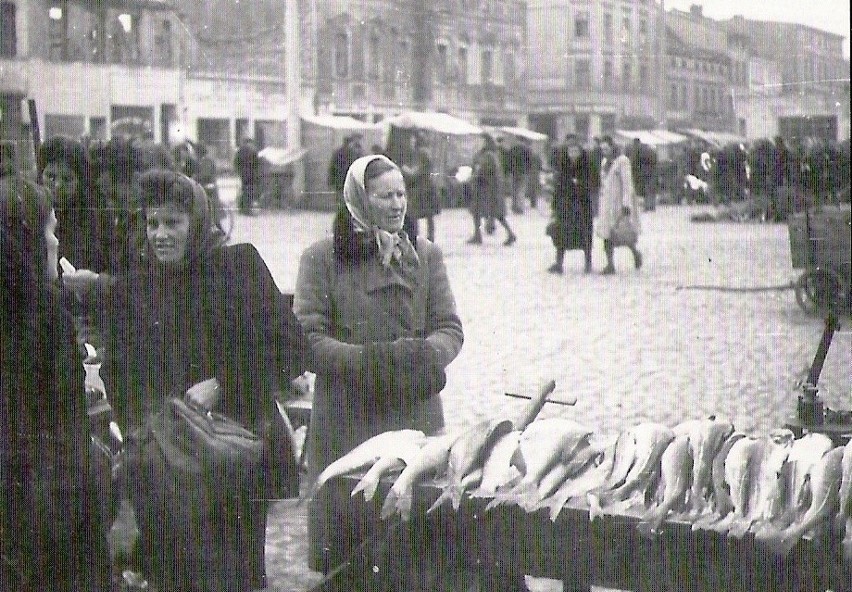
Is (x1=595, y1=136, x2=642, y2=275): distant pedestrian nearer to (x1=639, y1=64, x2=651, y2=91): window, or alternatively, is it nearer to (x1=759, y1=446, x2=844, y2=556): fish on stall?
(x1=639, y1=64, x2=651, y2=91): window

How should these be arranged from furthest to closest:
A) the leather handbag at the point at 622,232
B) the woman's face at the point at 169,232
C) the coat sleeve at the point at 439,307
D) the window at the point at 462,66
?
1. the leather handbag at the point at 622,232
2. the window at the point at 462,66
3. the coat sleeve at the point at 439,307
4. the woman's face at the point at 169,232

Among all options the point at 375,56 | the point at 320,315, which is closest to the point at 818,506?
the point at 320,315

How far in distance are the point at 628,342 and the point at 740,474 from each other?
6454 mm

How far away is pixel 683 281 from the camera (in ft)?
43.5

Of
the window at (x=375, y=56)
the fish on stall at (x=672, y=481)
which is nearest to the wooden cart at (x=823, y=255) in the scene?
the window at (x=375, y=56)

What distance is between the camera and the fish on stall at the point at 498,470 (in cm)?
325

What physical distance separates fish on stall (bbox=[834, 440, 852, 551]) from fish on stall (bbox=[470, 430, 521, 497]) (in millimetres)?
869

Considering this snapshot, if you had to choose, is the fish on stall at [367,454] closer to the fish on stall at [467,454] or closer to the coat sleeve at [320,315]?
the fish on stall at [467,454]

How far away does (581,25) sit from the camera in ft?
24.2

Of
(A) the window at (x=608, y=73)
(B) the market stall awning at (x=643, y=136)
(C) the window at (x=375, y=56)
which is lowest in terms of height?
(B) the market stall awning at (x=643, y=136)

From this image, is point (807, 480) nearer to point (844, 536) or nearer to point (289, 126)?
point (844, 536)

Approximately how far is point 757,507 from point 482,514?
2.42 ft

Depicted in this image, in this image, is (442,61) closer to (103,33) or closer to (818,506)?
(818,506)

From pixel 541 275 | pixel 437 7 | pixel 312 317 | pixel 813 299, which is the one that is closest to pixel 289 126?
pixel 541 275
